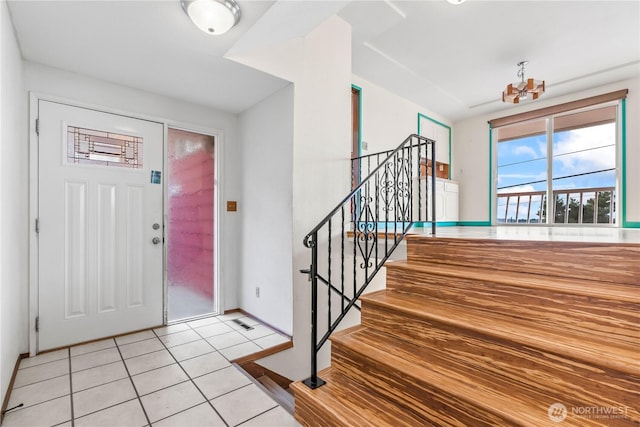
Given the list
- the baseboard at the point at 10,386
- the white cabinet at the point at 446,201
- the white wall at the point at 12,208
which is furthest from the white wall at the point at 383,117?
the baseboard at the point at 10,386

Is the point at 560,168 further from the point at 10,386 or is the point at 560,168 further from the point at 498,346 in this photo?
the point at 10,386

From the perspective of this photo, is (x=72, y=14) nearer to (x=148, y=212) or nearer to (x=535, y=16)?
(x=148, y=212)

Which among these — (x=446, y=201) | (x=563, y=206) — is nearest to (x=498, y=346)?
(x=446, y=201)

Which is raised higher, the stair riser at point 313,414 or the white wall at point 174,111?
the white wall at point 174,111

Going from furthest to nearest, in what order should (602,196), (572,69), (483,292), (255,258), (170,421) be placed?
(602,196), (572,69), (255,258), (170,421), (483,292)

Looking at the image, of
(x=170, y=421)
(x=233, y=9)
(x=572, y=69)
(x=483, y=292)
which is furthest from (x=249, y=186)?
(x=572, y=69)

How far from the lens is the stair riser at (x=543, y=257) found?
4.35ft

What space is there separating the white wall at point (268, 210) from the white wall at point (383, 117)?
63.3 inches

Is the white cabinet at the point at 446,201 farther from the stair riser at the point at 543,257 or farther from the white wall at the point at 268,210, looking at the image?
the stair riser at the point at 543,257

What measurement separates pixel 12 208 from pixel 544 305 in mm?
3341

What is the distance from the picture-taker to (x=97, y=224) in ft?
8.98

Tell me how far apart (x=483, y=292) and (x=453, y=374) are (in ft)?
Answer: 1.50

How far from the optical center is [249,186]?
350 cm

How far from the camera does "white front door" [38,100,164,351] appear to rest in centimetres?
251
